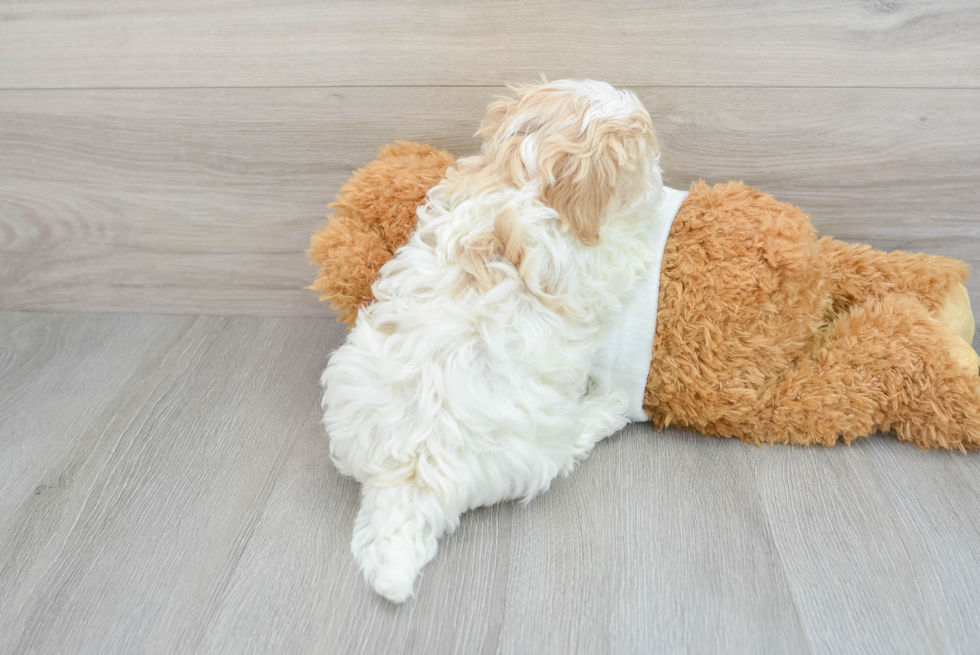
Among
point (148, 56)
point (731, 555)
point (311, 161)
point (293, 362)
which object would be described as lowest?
point (293, 362)

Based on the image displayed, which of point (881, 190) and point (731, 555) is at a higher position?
point (881, 190)

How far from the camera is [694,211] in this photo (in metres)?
0.81

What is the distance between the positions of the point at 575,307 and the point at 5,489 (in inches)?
30.1

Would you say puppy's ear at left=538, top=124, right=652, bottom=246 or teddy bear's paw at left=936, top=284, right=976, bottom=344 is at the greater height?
puppy's ear at left=538, top=124, right=652, bottom=246

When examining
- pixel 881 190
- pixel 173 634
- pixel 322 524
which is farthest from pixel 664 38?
pixel 173 634

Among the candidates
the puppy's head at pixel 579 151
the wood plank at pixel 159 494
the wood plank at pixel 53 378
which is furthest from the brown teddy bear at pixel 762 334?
the wood plank at pixel 53 378

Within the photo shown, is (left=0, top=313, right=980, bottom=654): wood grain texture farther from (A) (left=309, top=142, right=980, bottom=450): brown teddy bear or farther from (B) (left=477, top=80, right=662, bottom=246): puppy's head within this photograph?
(B) (left=477, top=80, right=662, bottom=246): puppy's head

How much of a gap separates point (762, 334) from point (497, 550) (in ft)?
1.34

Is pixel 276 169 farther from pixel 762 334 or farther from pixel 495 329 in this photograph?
pixel 762 334

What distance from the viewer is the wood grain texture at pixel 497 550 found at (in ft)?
2.10

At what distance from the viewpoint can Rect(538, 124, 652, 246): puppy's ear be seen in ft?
2.28

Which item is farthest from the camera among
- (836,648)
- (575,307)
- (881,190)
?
(881,190)

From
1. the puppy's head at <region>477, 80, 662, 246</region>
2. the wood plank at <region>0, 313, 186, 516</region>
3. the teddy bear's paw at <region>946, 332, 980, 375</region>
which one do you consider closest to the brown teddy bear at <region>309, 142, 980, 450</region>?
the teddy bear's paw at <region>946, 332, 980, 375</region>

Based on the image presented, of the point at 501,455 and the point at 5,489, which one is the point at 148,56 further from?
the point at 501,455
